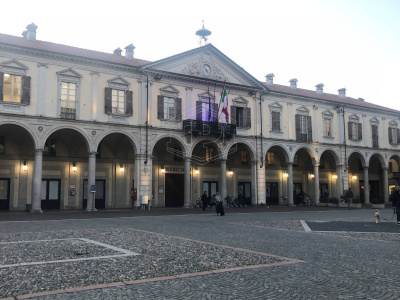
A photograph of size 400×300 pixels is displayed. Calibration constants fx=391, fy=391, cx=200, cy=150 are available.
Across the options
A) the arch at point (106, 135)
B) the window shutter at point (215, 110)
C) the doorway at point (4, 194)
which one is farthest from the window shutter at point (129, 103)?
the doorway at point (4, 194)

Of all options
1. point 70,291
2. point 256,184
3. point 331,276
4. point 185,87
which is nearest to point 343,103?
point 256,184

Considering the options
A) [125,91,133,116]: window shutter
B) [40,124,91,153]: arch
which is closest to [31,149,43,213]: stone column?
[40,124,91,153]: arch

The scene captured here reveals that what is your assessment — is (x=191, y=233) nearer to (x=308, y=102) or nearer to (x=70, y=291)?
(x=70, y=291)

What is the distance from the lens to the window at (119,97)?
26.4 meters

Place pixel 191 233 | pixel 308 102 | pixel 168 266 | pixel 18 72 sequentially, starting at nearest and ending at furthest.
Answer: pixel 168 266 < pixel 191 233 < pixel 18 72 < pixel 308 102

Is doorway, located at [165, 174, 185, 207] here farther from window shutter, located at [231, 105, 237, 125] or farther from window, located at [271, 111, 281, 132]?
A: window, located at [271, 111, 281, 132]

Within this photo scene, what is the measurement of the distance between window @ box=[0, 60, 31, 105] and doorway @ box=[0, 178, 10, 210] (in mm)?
6083

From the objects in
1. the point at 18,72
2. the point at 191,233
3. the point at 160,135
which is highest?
the point at 18,72

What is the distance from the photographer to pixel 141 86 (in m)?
27.7

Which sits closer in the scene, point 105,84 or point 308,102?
point 105,84

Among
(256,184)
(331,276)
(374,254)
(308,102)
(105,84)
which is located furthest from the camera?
(308,102)

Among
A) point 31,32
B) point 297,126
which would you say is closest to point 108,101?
point 31,32

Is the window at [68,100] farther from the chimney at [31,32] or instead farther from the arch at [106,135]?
the chimney at [31,32]

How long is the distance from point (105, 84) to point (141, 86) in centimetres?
260
